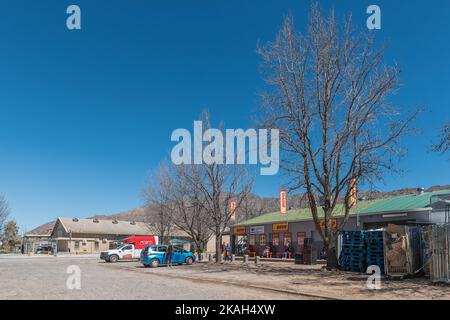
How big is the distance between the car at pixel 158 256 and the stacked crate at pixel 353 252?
14564 millimetres

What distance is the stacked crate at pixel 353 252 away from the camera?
2331cm

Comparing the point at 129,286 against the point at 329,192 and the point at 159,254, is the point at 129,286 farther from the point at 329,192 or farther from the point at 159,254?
the point at 159,254

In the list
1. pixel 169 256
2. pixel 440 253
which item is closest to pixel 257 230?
pixel 169 256

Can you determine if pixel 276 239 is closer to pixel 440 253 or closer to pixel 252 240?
pixel 252 240

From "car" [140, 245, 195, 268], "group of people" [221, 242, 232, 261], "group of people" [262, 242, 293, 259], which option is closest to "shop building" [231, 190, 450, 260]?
"group of people" [262, 242, 293, 259]

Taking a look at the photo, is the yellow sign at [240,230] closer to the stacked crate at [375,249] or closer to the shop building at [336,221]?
the shop building at [336,221]

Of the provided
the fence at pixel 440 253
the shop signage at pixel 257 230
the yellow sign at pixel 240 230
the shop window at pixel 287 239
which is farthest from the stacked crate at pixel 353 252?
the yellow sign at pixel 240 230

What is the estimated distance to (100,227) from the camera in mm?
85812

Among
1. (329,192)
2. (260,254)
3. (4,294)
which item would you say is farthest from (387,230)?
(260,254)

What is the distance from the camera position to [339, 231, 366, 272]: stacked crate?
23.3 m

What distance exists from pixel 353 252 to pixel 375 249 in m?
1.68
